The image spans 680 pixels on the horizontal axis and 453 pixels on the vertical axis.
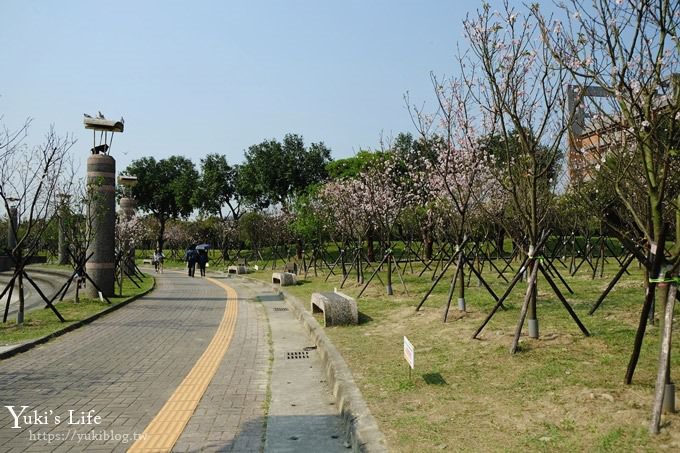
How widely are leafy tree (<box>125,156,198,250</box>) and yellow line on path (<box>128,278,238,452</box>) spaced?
157ft

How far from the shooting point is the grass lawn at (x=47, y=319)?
36.9 ft

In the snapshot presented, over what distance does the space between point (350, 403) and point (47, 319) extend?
10.5 metres

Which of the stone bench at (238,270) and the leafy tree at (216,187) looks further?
the leafy tree at (216,187)

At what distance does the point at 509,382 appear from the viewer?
20.8ft

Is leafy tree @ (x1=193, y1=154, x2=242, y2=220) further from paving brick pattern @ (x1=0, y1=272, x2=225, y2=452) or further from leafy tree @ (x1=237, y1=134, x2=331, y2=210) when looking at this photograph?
paving brick pattern @ (x1=0, y1=272, x2=225, y2=452)

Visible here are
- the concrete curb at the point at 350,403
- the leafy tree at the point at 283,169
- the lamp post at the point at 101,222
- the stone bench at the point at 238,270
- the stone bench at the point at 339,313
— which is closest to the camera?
the concrete curb at the point at 350,403

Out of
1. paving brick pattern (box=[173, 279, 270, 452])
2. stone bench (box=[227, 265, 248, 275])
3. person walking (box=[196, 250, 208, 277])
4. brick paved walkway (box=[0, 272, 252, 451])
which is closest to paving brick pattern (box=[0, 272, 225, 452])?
brick paved walkway (box=[0, 272, 252, 451])

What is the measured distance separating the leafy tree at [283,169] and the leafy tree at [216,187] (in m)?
3.86

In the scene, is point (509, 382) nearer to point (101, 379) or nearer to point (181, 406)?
point (181, 406)

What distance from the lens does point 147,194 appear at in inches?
2325

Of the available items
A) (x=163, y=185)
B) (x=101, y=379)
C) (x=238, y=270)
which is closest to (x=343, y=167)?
(x=238, y=270)

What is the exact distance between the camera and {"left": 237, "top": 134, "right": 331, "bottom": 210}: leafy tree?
1900 inches

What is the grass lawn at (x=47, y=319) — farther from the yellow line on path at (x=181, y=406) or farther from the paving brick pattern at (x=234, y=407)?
the paving brick pattern at (x=234, y=407)

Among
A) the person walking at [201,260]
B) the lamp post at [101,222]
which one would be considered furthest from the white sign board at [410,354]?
the person walking at [201,260]
